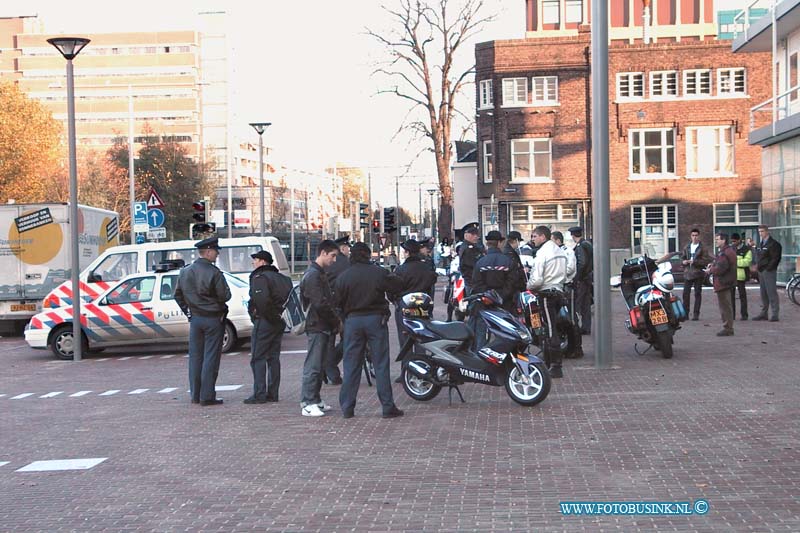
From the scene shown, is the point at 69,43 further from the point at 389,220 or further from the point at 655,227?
the point at 655,227

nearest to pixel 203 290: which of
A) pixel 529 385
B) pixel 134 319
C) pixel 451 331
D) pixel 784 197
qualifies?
pixel 451 331

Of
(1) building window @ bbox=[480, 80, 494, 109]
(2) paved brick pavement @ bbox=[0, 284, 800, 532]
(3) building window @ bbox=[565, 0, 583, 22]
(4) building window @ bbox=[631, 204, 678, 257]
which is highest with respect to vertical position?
(3) building window @ bbox=[565, 0, 583, 22]

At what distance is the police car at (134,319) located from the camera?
17.5m

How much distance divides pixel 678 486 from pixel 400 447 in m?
2.43

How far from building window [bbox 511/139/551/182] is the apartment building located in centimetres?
1522

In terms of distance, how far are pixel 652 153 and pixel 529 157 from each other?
5.50 metres

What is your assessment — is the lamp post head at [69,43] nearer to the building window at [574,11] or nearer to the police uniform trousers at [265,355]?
the police uniform trousers at [265,355]

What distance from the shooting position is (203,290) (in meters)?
11.1

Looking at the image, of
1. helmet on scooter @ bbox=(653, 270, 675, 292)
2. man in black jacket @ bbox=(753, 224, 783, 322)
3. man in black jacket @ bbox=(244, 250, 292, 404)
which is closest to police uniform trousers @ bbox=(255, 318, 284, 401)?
man in black jacket @ bbox=(244, 250, 292, 404)

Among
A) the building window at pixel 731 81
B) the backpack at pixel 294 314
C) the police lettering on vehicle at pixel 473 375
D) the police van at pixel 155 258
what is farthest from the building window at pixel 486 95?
→ the police lettering on vehicle at pixel 473 375

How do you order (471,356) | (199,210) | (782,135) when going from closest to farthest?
(471,356)
(782,135)
(199,210)

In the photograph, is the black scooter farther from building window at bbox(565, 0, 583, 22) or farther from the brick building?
building window at bbox(565, 0, 583, 22)

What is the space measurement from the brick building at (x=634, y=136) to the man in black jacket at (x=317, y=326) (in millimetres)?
34365

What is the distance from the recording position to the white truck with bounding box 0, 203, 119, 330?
2298 cm
